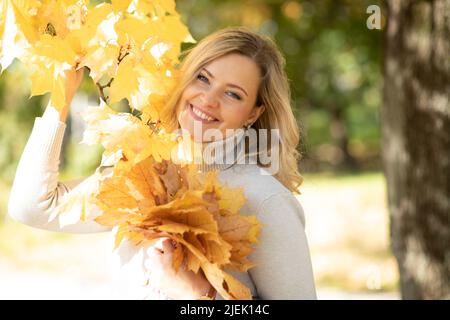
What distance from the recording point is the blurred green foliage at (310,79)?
21.2 feet

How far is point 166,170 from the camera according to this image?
1631 mm

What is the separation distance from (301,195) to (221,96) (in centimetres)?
151

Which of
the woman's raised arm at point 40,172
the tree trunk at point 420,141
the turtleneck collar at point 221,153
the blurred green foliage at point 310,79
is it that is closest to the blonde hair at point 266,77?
the turtleneck collar at point 221,153

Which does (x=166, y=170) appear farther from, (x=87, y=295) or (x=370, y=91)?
(x=370, y=91)

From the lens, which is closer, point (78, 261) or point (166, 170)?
point (166, 170)

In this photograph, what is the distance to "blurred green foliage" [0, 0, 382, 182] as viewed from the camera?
648cm

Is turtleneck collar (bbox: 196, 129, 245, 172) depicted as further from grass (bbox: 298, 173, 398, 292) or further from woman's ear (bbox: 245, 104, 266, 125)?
grass (bbox: 298, 173, 398, 292)

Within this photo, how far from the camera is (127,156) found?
1613mm

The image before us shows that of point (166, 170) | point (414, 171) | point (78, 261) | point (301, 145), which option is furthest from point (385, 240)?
point (166, 170)

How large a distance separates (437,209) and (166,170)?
2.43 metres

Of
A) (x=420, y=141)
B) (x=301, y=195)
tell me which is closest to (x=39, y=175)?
(x=301, y=195)

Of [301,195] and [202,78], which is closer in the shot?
[202,78]

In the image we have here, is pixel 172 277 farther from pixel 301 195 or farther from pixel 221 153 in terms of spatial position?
pixel 301 195

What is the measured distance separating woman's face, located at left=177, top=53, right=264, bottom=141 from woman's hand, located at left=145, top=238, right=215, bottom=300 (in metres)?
0.40
